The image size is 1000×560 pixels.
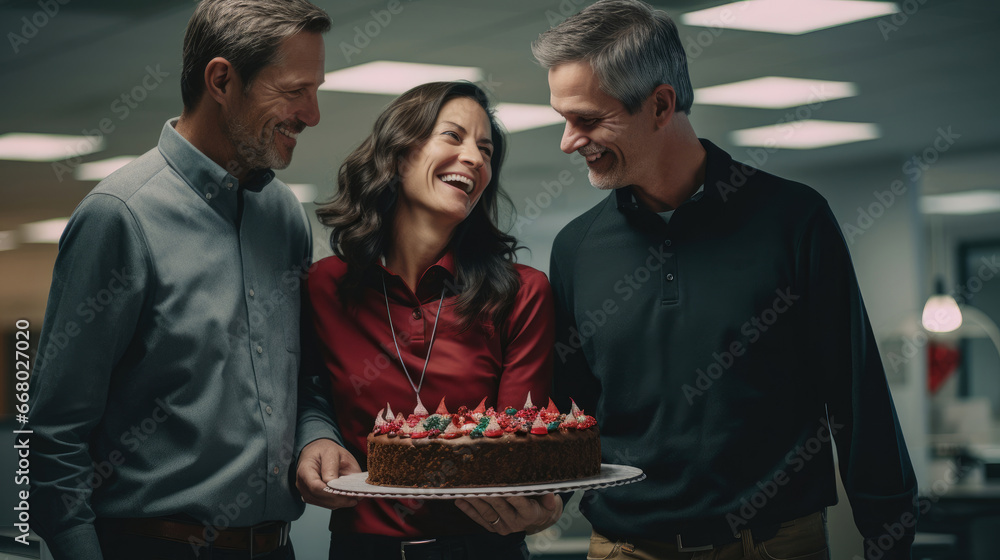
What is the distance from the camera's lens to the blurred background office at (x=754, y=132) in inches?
221

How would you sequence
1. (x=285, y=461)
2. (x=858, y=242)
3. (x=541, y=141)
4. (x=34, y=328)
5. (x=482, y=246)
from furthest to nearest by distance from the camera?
(x=858, y=242), (x=541, y=141), (x=34, y=328), (x=482, y=246), (x=285, y=461)

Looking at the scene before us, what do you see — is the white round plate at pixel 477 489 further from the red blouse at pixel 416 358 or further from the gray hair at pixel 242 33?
the gray hair at pixel 242 33

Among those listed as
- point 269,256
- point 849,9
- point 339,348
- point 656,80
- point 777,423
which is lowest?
point 777,423

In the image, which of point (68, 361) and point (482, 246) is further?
point (482, 246)

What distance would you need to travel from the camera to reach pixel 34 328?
602 centimetres

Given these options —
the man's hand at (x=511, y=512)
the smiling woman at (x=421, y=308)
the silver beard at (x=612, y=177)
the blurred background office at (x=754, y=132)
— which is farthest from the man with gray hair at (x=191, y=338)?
the blurred background office at (x=754, y=132)

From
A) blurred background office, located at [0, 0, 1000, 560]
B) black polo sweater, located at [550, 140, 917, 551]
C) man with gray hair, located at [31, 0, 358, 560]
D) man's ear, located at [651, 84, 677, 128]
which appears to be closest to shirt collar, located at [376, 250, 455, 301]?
man with gray hair, located at [31, 0, 358, 560]

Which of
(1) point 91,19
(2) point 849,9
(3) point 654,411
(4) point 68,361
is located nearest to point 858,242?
(2) point 849,9

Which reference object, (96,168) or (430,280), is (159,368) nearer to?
(430,280)

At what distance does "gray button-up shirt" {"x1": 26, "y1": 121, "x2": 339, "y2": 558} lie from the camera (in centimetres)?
191

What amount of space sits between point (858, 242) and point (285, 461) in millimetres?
7091

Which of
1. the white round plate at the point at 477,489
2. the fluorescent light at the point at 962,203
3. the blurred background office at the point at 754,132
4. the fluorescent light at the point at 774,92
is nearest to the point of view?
the white round plate at the point at 477,489

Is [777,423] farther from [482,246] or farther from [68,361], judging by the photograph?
[68,361]

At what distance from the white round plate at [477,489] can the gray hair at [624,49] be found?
848 mm
